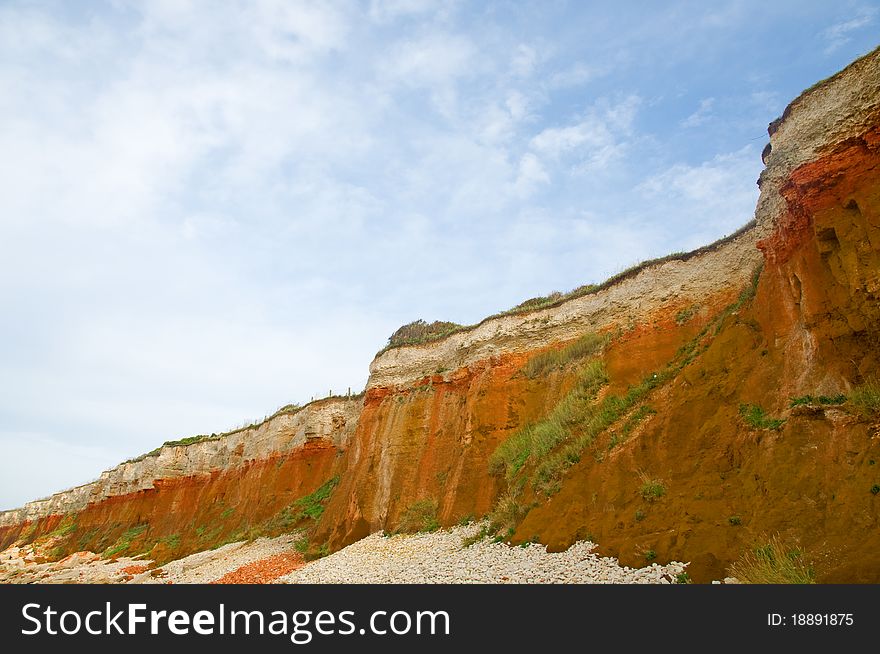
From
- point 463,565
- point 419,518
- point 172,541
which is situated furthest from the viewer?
point 172,541

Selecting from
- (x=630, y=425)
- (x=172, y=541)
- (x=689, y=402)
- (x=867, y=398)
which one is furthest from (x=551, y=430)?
(x=172, y=541)

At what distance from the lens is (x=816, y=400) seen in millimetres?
9148

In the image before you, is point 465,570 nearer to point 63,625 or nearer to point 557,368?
point 63,625

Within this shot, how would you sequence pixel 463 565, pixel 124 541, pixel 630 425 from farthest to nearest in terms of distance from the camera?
pixel 124 541 → pixel 630 425 → pixel 463 565

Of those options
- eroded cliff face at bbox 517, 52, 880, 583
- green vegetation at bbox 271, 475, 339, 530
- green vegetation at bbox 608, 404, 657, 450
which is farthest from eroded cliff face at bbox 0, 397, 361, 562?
eroded cliff face at bbox 517, 52, 880, 583

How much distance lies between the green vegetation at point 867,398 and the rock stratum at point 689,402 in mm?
133

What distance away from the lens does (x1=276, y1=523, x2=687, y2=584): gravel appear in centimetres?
918

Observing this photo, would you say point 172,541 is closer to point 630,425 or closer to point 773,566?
point 630,425

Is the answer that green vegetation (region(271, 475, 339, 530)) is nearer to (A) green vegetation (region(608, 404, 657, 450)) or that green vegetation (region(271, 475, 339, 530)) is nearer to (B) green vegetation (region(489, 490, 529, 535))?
(B) green vegetation (region(489, 490, 529, 535))

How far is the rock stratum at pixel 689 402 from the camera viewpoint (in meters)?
8.47

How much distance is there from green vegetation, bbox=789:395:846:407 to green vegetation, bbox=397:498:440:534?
43.3 ft

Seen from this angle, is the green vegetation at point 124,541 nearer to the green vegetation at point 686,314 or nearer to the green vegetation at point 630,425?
the green vegetation at point 630,425

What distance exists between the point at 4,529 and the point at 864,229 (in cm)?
12004

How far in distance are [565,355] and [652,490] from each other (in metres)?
10.8
